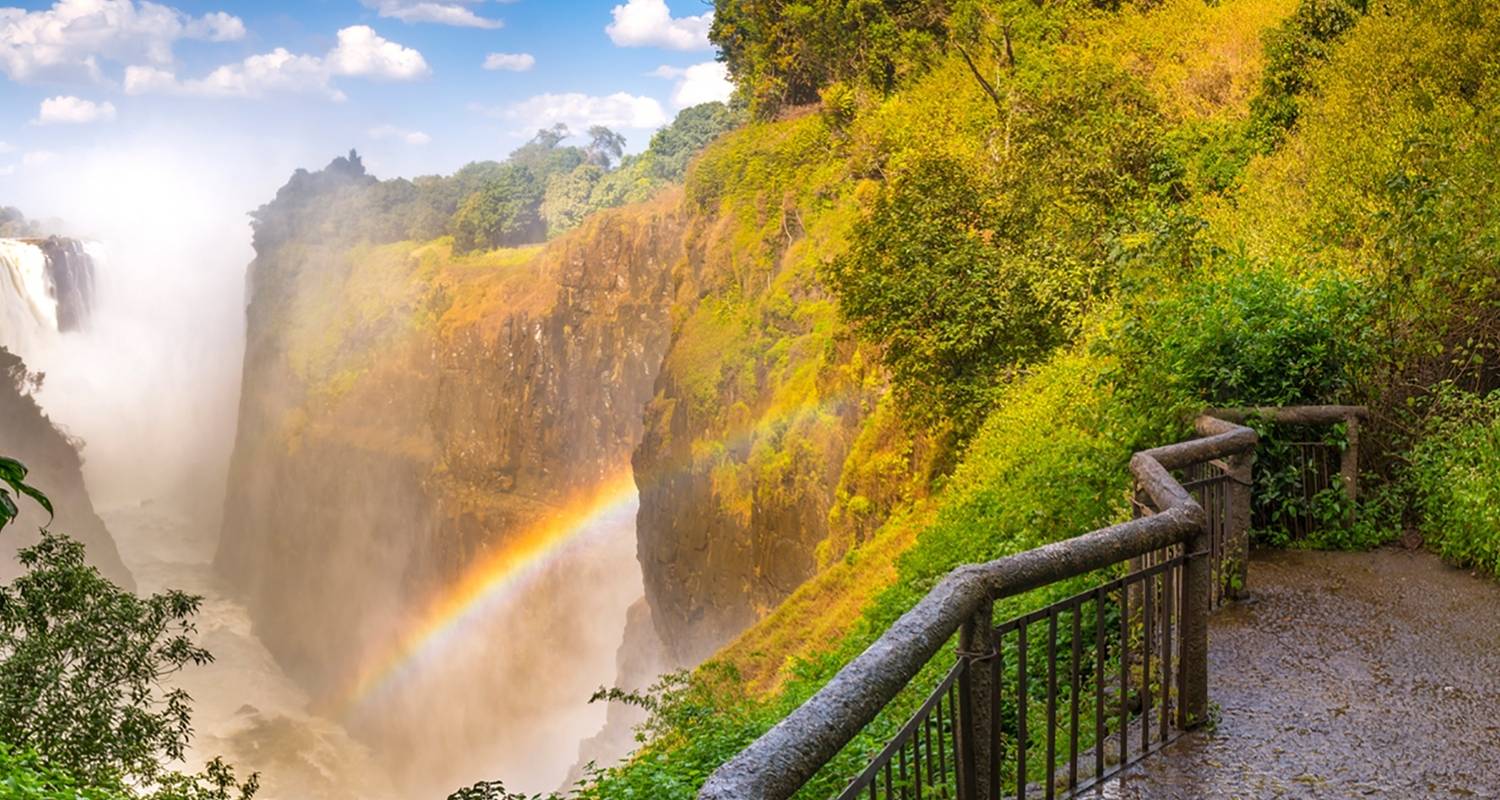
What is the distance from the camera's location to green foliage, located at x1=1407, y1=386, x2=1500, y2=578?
24.0 feet

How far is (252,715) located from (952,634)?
68614 mm

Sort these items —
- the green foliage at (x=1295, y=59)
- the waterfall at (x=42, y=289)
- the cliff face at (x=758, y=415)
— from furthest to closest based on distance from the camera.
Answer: the waterfall at (x=42, y=289) → the cliff face at (x=758, y=415) → the green foliage at (x=1295, y=59)

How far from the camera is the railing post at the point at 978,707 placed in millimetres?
3242

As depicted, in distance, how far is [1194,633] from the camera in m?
4.50

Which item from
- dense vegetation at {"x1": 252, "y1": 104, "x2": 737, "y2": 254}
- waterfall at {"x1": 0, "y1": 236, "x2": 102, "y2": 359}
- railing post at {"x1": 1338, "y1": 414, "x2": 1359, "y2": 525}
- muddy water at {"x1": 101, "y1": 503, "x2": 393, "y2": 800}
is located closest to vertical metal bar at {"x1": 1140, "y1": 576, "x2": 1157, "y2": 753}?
railing post at {"x1": 1338, "y1": 414, "x2": 1359, "y2": 525}

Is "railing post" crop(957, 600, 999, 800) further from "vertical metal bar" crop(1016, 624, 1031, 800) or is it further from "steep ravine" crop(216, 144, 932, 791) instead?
"steep ravine" crop(216, 144, 932, 791)

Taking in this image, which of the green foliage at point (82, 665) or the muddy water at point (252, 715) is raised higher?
the green foliage at point (82, 665)

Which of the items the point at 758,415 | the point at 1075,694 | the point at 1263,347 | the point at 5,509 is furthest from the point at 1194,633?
the point at 758,415

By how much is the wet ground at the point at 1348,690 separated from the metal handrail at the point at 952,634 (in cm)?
40

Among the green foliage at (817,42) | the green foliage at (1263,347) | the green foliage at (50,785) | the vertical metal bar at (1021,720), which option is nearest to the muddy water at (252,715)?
the green foliage at (817,42)

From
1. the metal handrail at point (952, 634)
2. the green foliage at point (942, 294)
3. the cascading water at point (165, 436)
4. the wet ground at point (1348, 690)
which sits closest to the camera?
the metal handrail at point (952, 634)

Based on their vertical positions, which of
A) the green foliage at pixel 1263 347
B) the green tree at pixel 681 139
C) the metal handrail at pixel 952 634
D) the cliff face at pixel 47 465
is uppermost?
the green tree at pixel 681 139

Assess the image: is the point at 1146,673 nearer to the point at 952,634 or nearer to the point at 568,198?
the point at 952,634

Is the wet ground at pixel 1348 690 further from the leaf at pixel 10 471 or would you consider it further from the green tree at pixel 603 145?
the green tree at pixel 603 145
